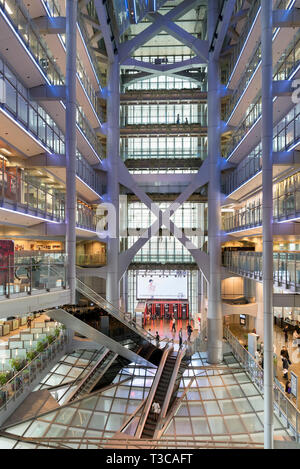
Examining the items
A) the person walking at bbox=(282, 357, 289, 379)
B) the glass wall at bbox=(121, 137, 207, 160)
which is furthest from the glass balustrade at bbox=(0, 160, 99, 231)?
the glass wall at bbox=(121, 137, 207, 160)

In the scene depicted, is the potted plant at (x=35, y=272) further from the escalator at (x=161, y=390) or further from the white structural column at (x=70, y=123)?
the escalator at (x=161, y=390)

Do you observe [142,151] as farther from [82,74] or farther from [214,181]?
[82,74]

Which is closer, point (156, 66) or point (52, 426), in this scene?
point (52, 426)

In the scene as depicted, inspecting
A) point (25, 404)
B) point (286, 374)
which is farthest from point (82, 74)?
point (286, 374)

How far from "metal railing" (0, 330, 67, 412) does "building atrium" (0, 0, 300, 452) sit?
2.9 inches

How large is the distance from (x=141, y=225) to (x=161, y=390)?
16.5 meters

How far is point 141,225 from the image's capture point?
28797 millimetres

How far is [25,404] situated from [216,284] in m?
12.7

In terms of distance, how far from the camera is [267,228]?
1141cm

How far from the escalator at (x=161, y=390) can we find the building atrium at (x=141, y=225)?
0.07m

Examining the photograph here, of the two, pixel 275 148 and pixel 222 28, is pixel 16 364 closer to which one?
pixel 275 148

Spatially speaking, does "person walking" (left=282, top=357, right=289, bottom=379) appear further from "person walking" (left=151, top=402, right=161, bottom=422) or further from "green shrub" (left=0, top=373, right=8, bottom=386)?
"green shrub" (left=0, top=373, right=8, bottom=386)

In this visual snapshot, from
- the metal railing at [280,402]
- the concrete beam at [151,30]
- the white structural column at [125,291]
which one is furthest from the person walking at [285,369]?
the concrete beam at [151,30]

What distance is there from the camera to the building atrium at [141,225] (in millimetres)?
9984
